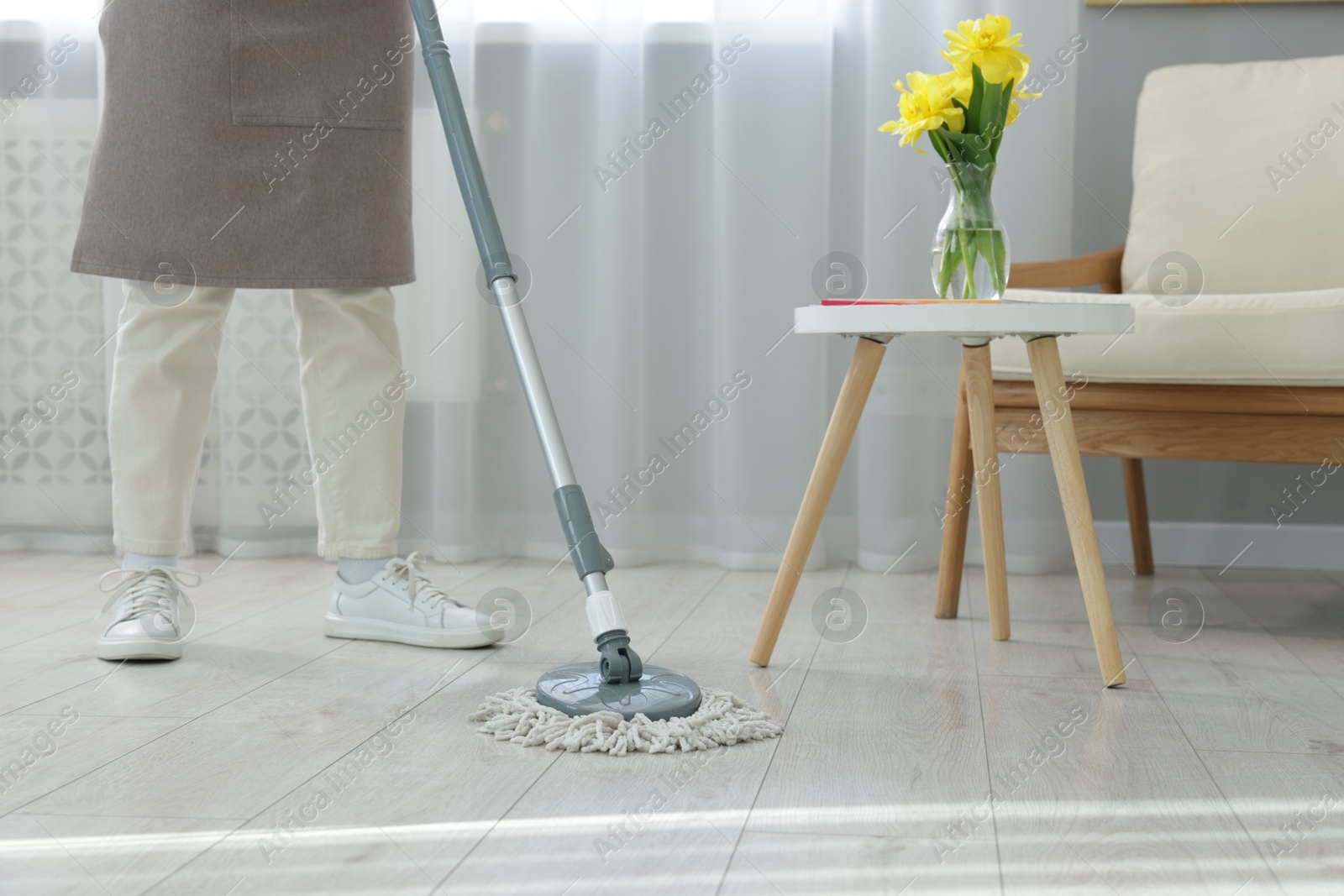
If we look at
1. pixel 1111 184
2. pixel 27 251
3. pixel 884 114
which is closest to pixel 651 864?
pixel 884 114

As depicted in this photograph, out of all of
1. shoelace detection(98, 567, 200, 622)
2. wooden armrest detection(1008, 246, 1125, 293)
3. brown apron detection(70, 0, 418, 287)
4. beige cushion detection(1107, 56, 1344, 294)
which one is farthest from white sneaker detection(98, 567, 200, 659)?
beige cushion detection(1107, 56, 1344, 294)

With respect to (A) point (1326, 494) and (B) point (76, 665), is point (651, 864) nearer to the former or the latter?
(B) point (76, 665)

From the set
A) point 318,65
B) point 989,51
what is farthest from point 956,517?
point 318,65

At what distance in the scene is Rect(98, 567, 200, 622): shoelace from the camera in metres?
1.22

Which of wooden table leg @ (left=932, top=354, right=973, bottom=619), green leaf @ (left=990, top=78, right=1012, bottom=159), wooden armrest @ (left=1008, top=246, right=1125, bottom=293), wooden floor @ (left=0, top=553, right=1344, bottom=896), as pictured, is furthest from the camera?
wooden armrest @ (left=1008, top=246, right=1125, bottom=293)

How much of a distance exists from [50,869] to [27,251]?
161 centimetres

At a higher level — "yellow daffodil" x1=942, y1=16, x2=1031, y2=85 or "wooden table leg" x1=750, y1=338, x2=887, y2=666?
"yellow daffodil" x1=942, y1=16, x2=1031, y2=85

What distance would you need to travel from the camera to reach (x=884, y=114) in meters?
1.78

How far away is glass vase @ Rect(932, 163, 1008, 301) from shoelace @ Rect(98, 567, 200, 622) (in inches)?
33.7

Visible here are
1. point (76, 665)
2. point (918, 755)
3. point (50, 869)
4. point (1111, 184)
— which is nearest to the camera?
point (50, 869)

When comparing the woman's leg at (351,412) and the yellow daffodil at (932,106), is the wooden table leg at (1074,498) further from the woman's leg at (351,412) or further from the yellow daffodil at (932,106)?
the woman's leg at (351,412)

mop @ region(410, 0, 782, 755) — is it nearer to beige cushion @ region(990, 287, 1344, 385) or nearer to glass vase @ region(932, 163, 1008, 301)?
glass vase @ region(932, 163, 1008, 301)

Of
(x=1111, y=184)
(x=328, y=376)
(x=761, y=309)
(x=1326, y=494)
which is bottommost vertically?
(x=1326, y=494)

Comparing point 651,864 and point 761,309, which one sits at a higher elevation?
point 761,309
